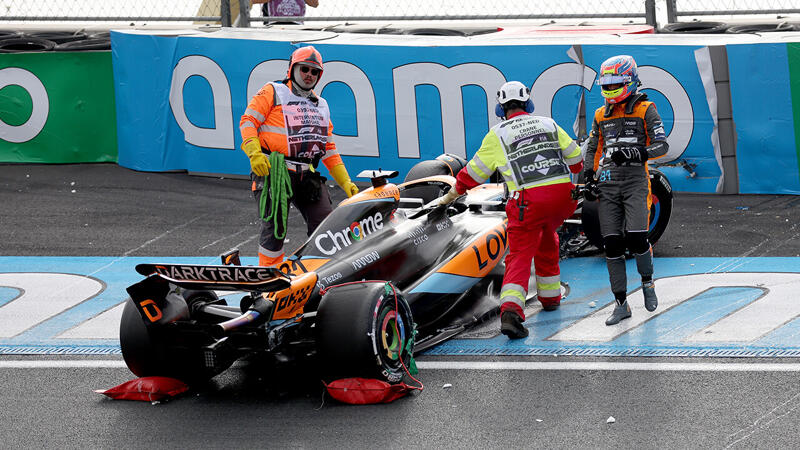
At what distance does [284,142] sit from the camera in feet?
28.8

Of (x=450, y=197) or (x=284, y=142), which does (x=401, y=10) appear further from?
(x=450, y=197)

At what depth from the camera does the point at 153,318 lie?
657cm

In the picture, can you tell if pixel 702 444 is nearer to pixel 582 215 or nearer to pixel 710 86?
pixel 582 215

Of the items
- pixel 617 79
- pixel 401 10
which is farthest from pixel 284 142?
pixel 401 10

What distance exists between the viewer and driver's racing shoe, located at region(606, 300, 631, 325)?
7.94m

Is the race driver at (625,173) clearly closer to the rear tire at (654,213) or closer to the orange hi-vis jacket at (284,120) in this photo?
the rear tire at (654,213)

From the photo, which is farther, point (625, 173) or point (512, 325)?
point (625, 173)

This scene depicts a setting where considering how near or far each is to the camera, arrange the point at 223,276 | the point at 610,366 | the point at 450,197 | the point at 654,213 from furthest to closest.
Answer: the point at 654,213, the point at 450,197, the point at 610,366, the point at 223,276

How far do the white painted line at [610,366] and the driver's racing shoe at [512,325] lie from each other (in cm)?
48

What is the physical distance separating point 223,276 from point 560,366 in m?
2.30

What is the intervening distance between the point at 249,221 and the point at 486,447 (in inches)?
245

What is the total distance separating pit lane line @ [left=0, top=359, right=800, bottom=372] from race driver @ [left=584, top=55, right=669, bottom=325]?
0.95 m

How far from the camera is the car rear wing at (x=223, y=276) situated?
623 cm

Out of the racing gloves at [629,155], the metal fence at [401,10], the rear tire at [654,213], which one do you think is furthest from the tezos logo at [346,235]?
the metal fence at [401,10]
